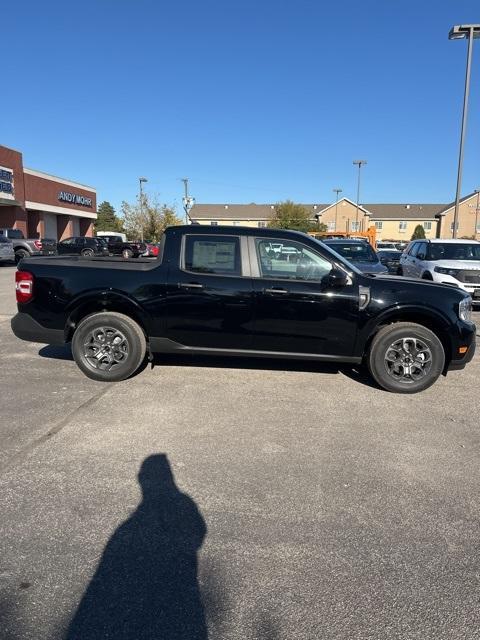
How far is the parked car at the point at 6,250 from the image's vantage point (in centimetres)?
2353

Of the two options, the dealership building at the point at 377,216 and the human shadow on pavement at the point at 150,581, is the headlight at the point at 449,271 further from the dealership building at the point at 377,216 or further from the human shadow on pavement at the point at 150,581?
the dealership building at the point at 377,216

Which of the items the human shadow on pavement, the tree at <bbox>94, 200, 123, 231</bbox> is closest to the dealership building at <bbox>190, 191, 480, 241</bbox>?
the tree at <bbox>94, 200, 123, 231</bbox>

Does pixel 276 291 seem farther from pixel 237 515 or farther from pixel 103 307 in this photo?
pixel 237 515

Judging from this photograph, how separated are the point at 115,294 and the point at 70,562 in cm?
347

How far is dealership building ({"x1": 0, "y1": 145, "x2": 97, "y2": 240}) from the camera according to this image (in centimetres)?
3462

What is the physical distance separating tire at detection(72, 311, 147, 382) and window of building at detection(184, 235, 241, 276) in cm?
102

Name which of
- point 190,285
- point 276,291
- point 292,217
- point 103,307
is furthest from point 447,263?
point 292,217

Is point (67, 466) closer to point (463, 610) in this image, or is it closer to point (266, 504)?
point (266, 504)

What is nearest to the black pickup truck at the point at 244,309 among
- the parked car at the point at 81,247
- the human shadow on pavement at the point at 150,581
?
the human shadow on pavement at the point at 150,581

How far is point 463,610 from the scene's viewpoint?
2.28 m

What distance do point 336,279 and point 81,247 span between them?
94.4ft

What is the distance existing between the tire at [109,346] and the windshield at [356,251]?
29.1ft

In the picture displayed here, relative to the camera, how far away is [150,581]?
244cm

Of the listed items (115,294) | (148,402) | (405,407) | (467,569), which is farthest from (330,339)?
(467,569)
